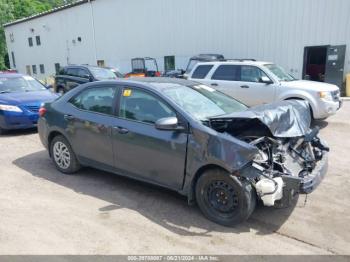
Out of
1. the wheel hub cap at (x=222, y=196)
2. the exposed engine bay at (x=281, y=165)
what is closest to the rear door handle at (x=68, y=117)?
the wheel hub cap at (x=222, y=196)

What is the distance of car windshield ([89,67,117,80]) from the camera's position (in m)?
13.0

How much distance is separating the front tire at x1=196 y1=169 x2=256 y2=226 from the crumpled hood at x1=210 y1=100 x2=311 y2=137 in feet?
2.23

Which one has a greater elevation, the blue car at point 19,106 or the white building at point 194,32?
the white building at point 194,32

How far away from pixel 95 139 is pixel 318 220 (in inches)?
121

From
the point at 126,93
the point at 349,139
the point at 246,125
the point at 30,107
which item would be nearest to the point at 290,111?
the point at 246,125

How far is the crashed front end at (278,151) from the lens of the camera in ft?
11.1

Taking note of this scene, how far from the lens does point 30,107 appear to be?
7.70 meters

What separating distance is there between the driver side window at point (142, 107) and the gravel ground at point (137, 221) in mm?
1088

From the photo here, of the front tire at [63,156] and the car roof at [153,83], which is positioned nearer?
the car roof at [153,83]

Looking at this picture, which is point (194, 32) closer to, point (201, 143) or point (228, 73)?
point (228, 73)

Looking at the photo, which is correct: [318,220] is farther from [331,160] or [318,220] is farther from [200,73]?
[200,73]

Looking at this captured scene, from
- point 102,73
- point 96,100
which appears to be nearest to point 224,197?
point 96,100

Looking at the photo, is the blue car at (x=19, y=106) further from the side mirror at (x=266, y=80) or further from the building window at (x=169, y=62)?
the building window at (x=169, y=62)

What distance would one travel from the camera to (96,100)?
474 centimetres
